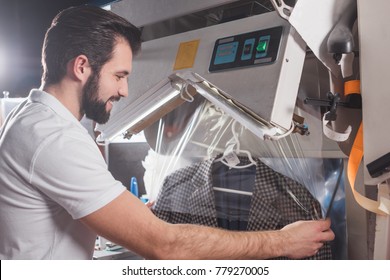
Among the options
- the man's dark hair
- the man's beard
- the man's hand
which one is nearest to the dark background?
the man's dark hair

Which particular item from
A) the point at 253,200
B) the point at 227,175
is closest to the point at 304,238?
the point at 253,200

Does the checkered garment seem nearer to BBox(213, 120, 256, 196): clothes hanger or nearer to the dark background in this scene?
BBox(213, 120, 256, 196): clothes hanger

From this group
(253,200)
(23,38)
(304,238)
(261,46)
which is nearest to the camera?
(261,46)

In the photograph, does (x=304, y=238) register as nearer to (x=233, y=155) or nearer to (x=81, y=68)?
(x=233, y=155)

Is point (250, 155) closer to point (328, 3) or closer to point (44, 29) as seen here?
point (328, 3)

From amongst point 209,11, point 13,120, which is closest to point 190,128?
point 209,11

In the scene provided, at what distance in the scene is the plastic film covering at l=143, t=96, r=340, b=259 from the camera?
1099 mm

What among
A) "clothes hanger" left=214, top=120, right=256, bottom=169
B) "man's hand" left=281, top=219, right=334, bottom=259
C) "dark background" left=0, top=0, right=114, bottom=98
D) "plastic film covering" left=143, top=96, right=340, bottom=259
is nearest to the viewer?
"man's hand" left=281, top=219, right=334, bottom=259

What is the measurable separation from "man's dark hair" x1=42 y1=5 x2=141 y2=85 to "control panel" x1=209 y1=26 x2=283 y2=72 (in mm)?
262

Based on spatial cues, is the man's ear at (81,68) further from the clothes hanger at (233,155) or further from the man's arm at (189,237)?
the clothes hanger at (233,155)

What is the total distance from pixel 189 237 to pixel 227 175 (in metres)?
0.34

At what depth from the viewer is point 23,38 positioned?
4.49 ft

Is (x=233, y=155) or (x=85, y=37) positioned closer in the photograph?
(x=85, y=37)

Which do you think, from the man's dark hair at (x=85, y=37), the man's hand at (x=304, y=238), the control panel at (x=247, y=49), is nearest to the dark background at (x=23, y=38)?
the man's dark hair at (x=85, y=37)
